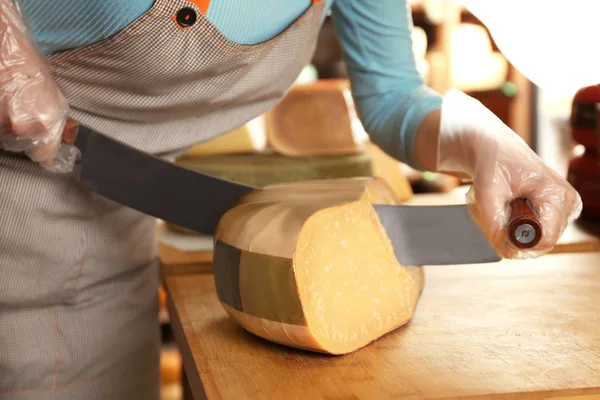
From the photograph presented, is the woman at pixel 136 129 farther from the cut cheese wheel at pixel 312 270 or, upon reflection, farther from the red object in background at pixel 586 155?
the red object in background at pixel 586 155

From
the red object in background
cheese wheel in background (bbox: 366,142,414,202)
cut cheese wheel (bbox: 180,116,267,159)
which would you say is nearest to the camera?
the red object in background

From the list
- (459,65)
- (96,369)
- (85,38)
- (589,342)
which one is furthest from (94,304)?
(459,65)

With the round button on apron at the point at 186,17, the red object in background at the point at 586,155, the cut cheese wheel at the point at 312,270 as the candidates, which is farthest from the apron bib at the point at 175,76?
the red object in background at the point at 586,155

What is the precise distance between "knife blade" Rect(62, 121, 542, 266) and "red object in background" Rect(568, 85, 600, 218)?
0.52 metres

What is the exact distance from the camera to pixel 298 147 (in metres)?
1.28

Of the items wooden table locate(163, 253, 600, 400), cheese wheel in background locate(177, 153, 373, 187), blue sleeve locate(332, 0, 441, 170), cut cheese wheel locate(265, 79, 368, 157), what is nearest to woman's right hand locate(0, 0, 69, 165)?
wooden table locate(163, 253, 600, 400)

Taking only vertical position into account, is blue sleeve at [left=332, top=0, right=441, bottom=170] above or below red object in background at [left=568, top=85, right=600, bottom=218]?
above

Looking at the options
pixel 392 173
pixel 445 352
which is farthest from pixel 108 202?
pixel 392 173

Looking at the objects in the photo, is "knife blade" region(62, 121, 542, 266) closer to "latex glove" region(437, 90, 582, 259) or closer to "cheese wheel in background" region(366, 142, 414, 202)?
"latex glove" region(437, 90, 582, 259)

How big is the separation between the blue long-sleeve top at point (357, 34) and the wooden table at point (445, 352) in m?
0.18

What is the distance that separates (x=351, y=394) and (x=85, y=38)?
400mm

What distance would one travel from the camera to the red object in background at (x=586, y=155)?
1149mm

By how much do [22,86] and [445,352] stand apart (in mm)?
455

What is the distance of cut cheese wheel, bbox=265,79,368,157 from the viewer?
128 cm
